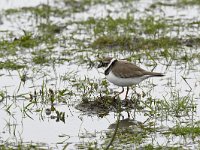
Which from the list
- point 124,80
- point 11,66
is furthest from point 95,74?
point 124,80

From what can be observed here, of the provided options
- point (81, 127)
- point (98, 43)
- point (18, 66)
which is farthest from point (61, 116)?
point (98, 43)

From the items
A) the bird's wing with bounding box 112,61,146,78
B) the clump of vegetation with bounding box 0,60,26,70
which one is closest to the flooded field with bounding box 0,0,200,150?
the clump of vegetation with bounding box 0,60,26,70

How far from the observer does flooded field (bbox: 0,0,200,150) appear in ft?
26.2

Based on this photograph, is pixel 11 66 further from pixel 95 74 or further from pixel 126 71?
pixel 126 71

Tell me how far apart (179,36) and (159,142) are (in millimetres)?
6193

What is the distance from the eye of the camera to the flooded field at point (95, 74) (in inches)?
314

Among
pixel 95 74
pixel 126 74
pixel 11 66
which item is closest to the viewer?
pixel 126 74

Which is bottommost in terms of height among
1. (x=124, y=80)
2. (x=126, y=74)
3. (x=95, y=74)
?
(x=95, y=74)

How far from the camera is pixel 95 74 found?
36.7 feet

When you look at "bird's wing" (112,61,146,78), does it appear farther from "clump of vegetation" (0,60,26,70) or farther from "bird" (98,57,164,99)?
"clump of vegetation" (0,60,26,70)

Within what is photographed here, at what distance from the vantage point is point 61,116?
8742 millimetres

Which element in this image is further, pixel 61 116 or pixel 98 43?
pixel 98 43

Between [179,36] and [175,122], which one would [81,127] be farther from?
[179,36]

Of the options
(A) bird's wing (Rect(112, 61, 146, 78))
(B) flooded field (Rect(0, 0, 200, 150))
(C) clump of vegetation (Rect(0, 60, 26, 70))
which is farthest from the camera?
(C) clump of vegetation (Rect(0, 60, 26, 70))
